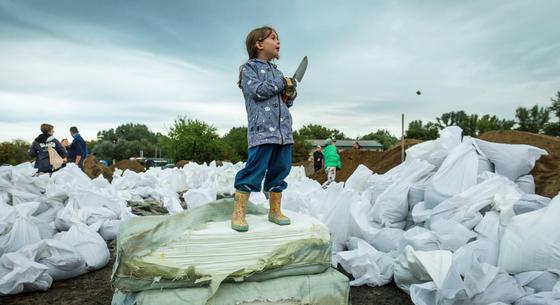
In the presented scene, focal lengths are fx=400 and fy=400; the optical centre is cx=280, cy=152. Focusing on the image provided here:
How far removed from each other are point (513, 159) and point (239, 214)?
268cm

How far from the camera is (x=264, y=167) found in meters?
2.05

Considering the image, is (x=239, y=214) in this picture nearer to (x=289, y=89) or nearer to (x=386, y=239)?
(x=289, y=89)

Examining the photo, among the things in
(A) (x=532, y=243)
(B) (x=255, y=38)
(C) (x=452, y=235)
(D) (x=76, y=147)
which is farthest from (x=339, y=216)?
(D) (x=76, y=147)

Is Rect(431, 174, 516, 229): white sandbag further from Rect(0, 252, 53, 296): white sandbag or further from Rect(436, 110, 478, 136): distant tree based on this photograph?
Rect(436, 110, 478, 136): distant tree

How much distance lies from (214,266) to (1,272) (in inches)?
64.7

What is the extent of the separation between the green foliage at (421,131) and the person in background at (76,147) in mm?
42378

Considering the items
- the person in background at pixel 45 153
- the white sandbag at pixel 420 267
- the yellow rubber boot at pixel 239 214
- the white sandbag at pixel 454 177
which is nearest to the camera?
the yellow rubber boot at pixel 239 214

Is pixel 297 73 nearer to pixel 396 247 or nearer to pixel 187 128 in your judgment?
pixel 396 247

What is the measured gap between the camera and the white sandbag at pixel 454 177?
10.5ft

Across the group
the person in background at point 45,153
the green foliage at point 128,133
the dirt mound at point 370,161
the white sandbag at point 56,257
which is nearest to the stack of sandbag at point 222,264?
the white sandbag at point 56,257

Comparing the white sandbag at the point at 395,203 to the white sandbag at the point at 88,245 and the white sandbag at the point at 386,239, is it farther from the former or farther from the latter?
the white sandbag at the point at 88,245

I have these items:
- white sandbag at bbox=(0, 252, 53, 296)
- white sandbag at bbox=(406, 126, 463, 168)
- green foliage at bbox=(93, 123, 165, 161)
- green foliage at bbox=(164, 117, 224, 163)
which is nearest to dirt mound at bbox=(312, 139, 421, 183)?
white sandbag at bbox=(406, 126, 463, 168)

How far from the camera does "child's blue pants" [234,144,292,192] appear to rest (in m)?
2.04

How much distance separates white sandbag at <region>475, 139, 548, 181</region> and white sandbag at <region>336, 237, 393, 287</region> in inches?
57.3
